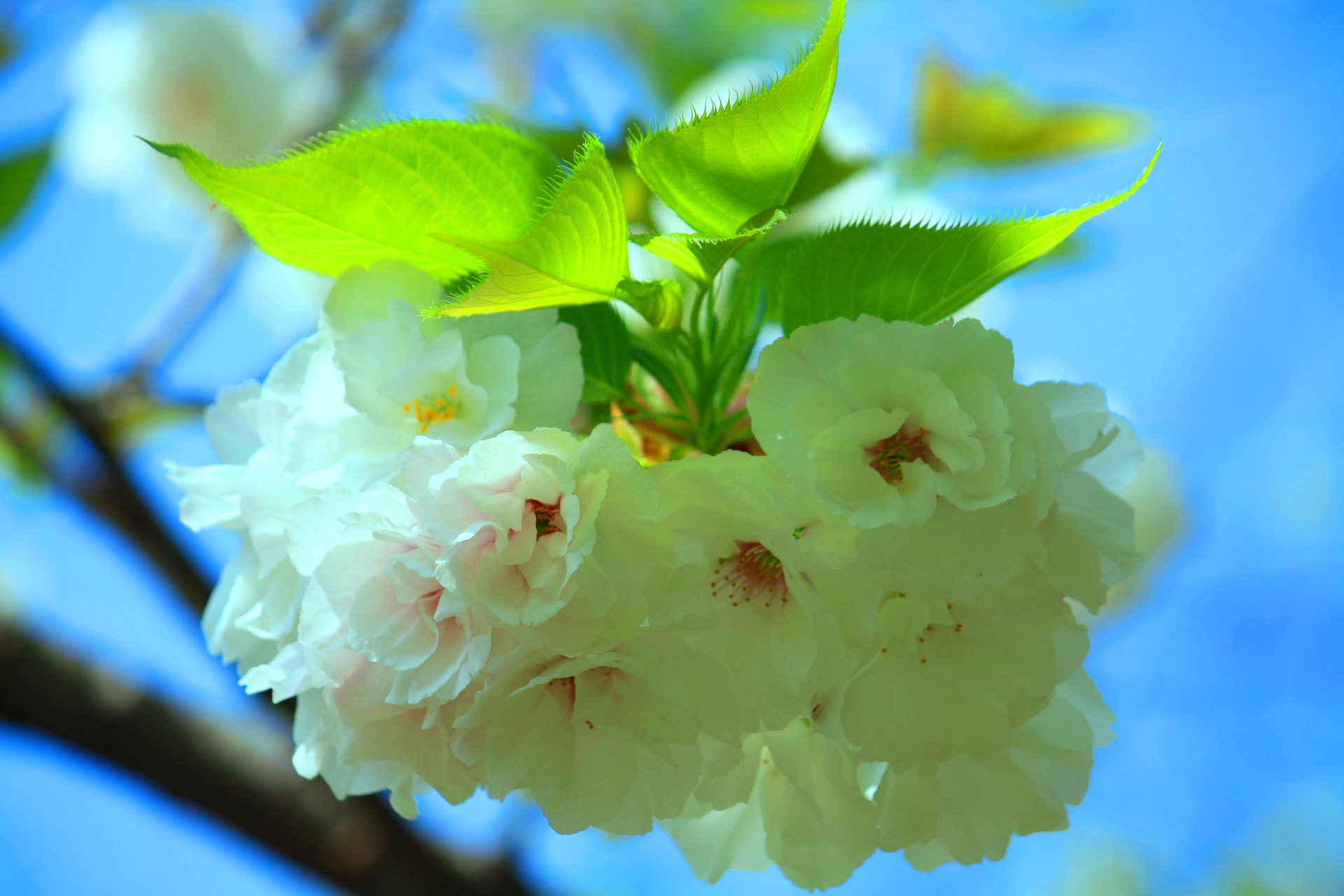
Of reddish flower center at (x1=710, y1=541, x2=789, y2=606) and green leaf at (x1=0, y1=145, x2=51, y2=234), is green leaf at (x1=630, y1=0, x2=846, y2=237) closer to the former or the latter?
reddish flower center at (x1=710, y1=541, x2=789, y2=606)

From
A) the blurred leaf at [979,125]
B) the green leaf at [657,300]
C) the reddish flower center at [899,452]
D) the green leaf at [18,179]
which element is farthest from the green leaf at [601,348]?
the green leaf at [18,179]

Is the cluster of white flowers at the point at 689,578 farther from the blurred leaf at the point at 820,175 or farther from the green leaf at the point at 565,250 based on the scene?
the blurred leaf at the point at 820,175

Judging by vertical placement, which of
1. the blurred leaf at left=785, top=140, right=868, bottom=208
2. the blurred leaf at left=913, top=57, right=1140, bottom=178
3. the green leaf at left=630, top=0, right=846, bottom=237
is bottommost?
the green leaf at left=630, top=0, right=846, bottom=237

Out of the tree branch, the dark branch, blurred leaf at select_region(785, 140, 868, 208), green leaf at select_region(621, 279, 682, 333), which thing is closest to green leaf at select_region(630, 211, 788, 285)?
green leaf at select_region(621, 279, 682, 333)

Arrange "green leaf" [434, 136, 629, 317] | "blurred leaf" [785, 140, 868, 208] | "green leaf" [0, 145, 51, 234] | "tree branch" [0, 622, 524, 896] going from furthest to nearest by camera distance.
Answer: "tree branch" [0, 622, 524, 896] < "green leaf" [0, 145, 51, 234] < "blurred leaf" [785, 140, 868, 208] < "green leaf" [434, 136, 629, 317]

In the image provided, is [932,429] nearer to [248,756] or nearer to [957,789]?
[957,789]

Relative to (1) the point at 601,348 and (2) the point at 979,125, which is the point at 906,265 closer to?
Answer: (1) the point at 601,348
